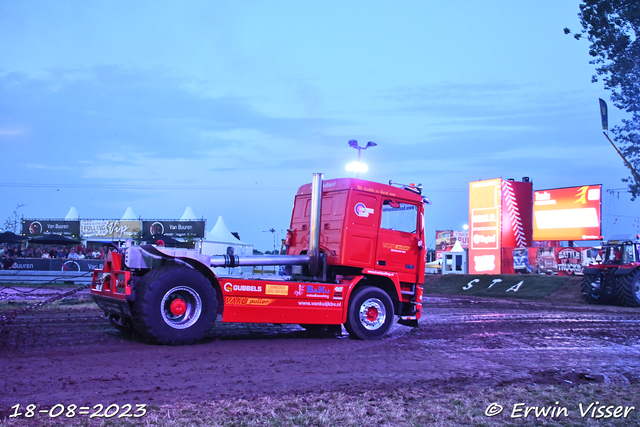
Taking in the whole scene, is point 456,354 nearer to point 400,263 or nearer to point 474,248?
point 400,263

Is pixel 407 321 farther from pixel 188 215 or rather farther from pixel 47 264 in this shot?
pixel 188 215

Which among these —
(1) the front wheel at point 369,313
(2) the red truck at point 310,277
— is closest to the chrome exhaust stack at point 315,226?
(2) the red truck at point 310,277

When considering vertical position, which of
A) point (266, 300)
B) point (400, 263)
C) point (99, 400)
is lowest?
point (99, 400)

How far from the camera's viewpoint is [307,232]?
1099 centimetres

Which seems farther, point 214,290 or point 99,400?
point 214,290

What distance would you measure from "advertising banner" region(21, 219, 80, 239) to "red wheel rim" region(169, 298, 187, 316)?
169 ft

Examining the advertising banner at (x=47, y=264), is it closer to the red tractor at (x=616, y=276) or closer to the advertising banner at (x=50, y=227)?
the red tractor at (x=616, y=276)

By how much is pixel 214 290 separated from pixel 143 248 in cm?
129

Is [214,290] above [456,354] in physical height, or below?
above

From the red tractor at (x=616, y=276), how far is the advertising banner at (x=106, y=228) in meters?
42.6

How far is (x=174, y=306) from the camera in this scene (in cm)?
841

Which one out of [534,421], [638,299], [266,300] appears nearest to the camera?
[534,421]

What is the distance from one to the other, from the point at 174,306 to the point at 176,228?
4676 cm

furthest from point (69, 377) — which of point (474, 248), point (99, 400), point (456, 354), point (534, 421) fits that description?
point (474, 248)
